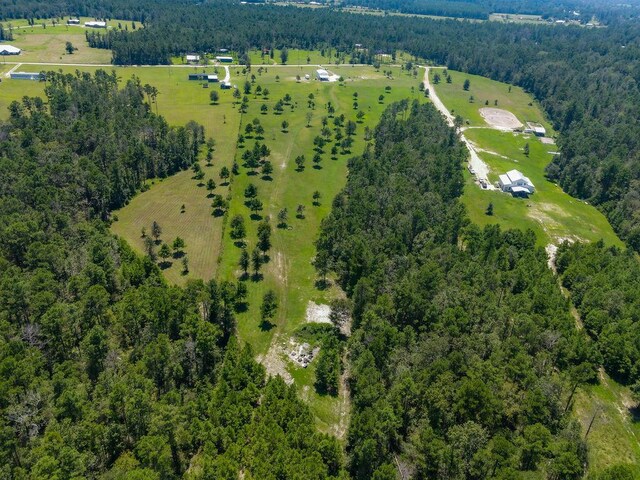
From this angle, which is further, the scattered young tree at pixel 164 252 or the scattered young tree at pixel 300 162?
the scattered young tree at pixel 300 162

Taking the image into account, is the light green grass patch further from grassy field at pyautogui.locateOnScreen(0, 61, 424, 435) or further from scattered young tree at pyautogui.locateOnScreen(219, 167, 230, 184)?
scattered young tree at pyautogui.locateOnScreen(219, 167, 230, 184)

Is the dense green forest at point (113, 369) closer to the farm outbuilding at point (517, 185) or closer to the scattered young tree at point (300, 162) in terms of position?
the scattered young tree at point (300, 162)

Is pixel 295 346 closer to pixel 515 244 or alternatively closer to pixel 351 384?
pixel 351 384

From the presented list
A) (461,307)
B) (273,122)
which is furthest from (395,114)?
(461,307)

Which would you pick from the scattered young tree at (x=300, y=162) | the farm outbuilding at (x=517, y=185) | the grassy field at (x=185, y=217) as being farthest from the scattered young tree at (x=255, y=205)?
the farm outbuilding at (x=517, y=185)

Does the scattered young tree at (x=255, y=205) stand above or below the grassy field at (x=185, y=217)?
above

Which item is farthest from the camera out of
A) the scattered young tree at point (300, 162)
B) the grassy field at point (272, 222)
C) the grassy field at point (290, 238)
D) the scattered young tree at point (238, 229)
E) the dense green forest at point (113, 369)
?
the scattered young tree at point (300, 162)
